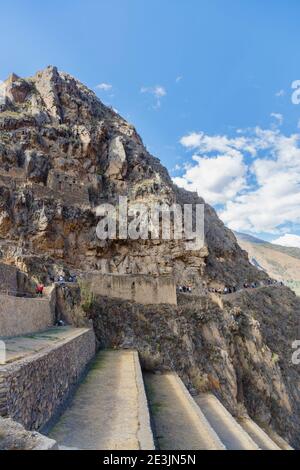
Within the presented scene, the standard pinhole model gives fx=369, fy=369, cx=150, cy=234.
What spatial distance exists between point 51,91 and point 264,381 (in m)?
40.9

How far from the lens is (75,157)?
41.0m

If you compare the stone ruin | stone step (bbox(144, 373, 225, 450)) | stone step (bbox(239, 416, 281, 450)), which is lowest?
stone step (bbox(239, 416, 281, 450))

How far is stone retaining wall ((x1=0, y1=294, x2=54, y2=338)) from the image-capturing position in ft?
39.5

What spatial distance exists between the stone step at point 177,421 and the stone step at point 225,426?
55.3 inches

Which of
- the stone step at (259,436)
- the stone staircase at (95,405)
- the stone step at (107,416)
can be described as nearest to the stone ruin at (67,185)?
the stone staircase at (95,405)

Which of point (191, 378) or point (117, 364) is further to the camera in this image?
point (191, 378)

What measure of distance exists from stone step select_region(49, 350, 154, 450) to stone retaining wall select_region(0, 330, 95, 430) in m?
0.49

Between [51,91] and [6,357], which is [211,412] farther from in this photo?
[51,91]

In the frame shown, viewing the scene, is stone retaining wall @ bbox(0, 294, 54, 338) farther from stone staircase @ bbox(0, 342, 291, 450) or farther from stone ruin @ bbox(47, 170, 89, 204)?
stone ruin @ bbox(47, 170, 89, 204)

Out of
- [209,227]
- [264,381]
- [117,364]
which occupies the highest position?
[209,227]

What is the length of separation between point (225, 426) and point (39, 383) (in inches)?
377

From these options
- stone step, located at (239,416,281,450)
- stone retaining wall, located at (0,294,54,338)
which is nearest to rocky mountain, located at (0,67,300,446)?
stone step, located at (239,416,281,450)

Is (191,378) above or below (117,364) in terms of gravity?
below
